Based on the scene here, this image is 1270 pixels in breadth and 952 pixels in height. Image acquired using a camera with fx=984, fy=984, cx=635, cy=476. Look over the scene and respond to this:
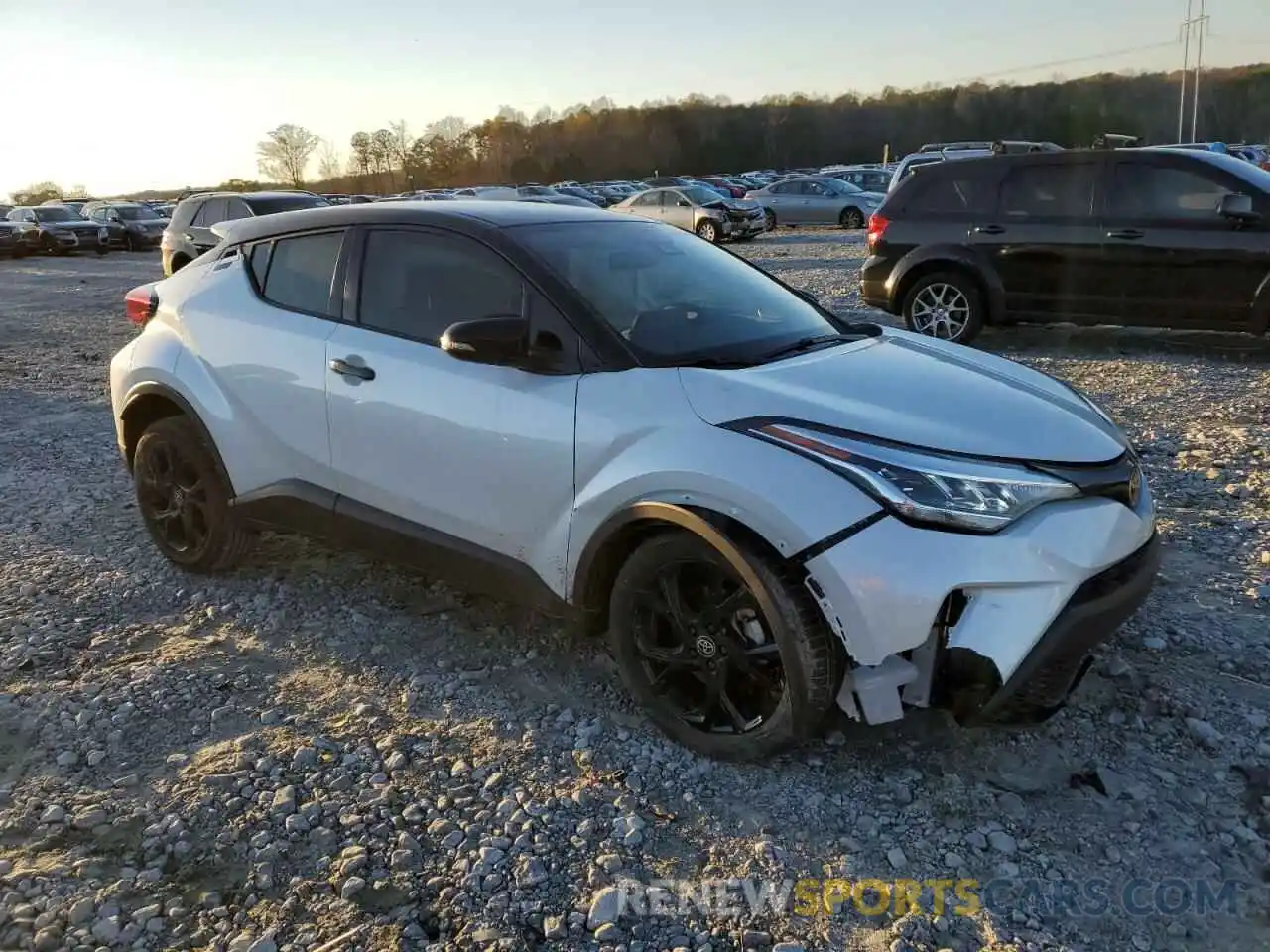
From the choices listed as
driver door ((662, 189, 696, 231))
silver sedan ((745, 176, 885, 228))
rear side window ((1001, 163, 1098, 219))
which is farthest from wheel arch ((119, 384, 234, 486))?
silver sedan ((745, 176, 885, 228))

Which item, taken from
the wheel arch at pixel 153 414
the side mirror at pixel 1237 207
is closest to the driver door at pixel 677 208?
the side mirror at pixel 1237 207

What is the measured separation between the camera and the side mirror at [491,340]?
3197 millimetres

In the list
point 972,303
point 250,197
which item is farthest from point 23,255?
point 972,303

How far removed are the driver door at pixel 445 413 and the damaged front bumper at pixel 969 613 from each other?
102cm

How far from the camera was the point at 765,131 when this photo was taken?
10112cm

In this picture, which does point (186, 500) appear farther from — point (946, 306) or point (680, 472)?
point (946, 306)

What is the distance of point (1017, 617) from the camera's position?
263 cm

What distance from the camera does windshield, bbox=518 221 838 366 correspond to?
3.35 meters

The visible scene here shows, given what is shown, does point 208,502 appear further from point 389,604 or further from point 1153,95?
point 1153,95

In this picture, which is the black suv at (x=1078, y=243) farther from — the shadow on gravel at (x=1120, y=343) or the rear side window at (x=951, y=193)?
the shadow on gravel at (x=1120, y=343)

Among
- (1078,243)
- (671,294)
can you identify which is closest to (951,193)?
(1078,243)

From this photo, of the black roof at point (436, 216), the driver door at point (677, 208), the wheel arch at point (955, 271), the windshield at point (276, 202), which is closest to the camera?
the black roof at point (436, 216)

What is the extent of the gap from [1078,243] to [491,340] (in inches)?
281

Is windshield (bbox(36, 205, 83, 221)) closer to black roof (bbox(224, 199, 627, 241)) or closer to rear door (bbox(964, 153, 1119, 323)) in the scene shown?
rear door (bbox(964, 153, 1119, 323))
